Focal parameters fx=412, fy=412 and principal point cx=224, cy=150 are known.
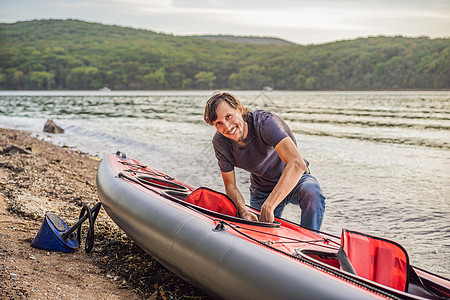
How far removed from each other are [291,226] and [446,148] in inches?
482

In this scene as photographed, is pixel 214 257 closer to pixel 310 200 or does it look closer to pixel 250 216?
pixel 250 216

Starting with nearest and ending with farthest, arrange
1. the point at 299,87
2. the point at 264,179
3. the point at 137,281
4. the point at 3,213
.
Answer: the point at 137,281, the point at 264,179, the point at 3,213, the point at 299,87

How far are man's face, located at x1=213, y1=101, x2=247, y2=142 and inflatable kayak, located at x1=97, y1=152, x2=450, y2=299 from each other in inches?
25.1

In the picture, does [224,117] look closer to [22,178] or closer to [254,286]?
[254,286]

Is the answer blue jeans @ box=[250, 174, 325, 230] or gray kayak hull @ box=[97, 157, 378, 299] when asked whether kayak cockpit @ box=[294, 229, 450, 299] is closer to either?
gray kayak hull @ box=[97, 157, 378, 299]

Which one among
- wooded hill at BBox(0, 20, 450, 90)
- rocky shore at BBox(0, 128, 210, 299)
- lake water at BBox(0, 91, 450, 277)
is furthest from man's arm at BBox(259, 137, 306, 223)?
wooded hill at BBox(0, 20, 450, 90)

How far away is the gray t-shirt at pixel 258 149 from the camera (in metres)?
3.40

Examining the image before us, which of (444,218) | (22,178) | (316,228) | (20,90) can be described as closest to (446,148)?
(444,218)

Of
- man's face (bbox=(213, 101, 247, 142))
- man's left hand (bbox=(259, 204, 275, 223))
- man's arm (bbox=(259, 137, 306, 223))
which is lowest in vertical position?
man's left hand (bbox=(259, 204, 275, 223))

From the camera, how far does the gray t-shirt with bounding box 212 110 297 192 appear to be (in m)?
3.40

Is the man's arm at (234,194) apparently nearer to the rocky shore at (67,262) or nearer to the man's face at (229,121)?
the man's face at (229,121)

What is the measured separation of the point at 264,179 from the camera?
383 cm

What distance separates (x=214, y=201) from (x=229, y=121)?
2.74 feet

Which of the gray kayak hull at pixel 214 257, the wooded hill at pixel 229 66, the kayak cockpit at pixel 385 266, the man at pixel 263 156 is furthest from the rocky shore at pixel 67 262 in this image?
the wooded hill at pixel 229 66
